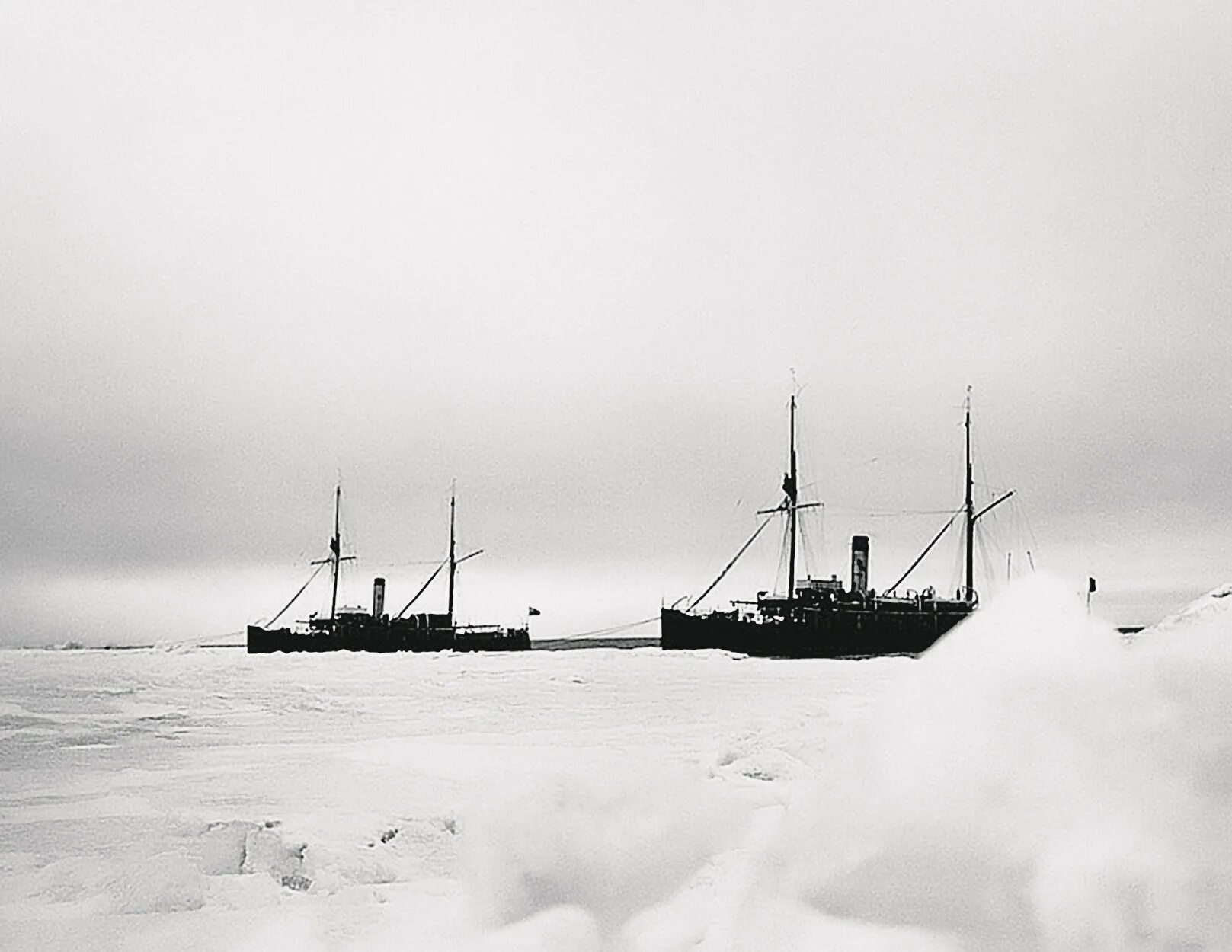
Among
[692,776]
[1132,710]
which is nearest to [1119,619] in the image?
[692,776]

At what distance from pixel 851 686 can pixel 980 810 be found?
1.90 meters

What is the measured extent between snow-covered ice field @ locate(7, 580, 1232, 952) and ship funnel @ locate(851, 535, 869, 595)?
0.48 m

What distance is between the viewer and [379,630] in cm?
400

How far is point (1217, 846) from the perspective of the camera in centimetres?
159

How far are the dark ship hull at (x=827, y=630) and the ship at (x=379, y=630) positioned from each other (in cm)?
63

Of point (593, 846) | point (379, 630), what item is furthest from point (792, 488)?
point (593, 846)

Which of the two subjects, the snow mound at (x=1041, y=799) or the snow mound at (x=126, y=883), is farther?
the snow mound at (x=126, y=883)

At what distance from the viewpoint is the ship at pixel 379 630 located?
3.60 meters

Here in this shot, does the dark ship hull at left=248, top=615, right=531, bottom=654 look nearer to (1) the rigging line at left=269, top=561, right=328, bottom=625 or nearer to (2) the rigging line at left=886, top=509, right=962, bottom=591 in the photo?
(1) the rigging line at left=269, top=561, right=328, bottom=625

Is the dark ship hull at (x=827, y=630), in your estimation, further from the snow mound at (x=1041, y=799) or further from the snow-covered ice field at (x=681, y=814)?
the snow mound at (x=1041, y=799)

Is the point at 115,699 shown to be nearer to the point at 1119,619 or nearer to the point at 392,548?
the point at 392,548

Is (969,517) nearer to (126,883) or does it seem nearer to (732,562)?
(732,562)

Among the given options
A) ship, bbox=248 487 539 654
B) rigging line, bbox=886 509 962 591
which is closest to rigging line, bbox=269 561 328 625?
ship, bbox=248 487 539 654

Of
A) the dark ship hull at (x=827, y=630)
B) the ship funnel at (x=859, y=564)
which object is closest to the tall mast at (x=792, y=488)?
the ship funnel at (x=859, y=564)
